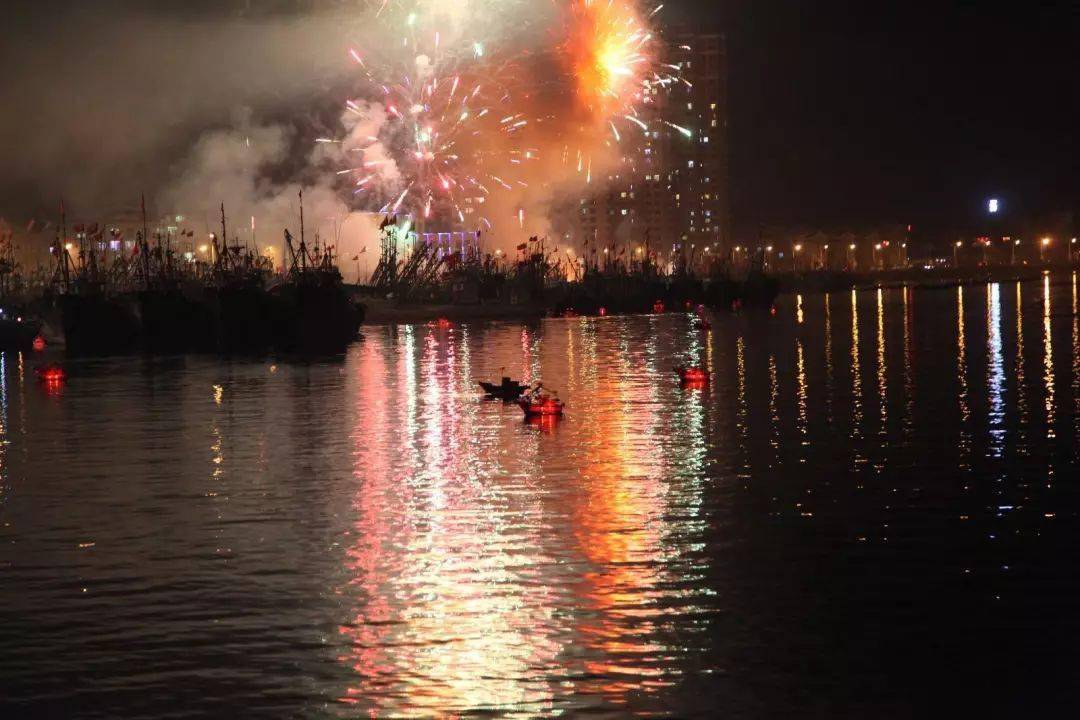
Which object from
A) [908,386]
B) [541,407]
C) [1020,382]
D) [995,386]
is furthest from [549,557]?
[1020,382]

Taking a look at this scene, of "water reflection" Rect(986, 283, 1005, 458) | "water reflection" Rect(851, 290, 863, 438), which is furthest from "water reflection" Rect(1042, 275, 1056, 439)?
"water reflection" Rect(851, 290, 863, 438)

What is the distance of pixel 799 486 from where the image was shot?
28.5m

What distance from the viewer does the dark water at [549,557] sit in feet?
51.0

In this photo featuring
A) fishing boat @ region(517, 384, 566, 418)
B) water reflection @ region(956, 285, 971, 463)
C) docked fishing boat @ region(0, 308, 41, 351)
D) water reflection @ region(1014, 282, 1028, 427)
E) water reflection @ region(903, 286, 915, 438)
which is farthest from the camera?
docked fishing boat @ region(0, 308, 41, 351)

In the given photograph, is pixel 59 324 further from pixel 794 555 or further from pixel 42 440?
pixel 794 555

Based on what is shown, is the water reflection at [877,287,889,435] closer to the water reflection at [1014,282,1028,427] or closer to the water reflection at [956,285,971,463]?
the water reflection at [956,285,971,463]

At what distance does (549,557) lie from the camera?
21875mm

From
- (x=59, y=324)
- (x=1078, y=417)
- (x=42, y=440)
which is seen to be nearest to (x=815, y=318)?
(x=59, y=324)

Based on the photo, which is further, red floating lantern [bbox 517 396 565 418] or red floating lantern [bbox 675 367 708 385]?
red floating lantern [bbox 675 367 708 385]

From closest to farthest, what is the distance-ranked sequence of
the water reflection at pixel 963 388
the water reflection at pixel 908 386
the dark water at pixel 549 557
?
the dark water at pixel 549 557, the water reflection at pixel 963 388, the water reflection at pixel 908 386

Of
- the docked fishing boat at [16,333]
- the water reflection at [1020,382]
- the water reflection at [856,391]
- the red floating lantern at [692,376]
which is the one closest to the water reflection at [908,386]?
the water reflection at [856,391]

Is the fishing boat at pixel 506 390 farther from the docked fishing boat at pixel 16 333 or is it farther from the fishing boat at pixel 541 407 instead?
the docked fishing boat at pixel 16 333

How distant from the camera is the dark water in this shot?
51.0ft

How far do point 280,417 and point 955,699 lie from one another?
30768 millimetres
